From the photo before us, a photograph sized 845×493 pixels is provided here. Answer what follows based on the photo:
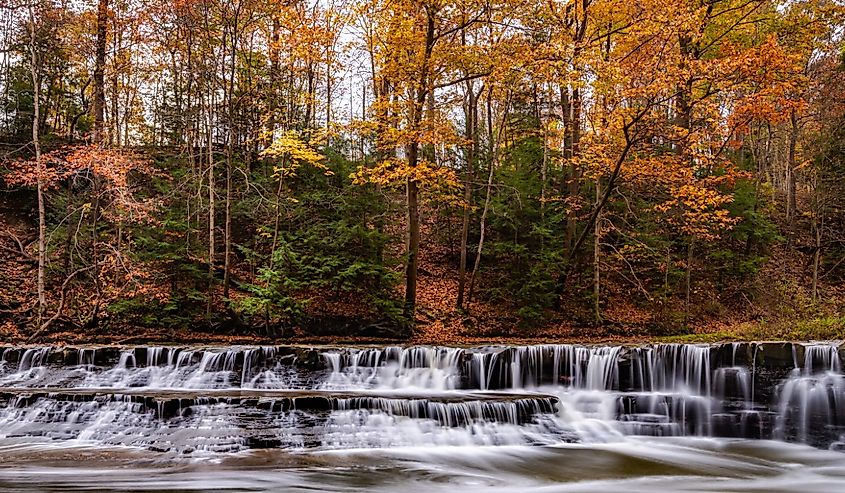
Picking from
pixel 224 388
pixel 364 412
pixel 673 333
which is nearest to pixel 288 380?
pixel 224 388

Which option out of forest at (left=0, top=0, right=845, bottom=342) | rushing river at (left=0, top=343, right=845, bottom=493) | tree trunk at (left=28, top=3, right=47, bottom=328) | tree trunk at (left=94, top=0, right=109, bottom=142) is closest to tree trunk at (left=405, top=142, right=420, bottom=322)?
forest at (left=0, top=0, right=845, bottom=342)

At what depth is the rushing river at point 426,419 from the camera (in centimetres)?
710

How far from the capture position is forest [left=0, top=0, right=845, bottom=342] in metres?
13.4

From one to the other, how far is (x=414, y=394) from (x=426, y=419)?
3.86 ft

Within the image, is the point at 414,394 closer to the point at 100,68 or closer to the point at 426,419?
the point at 426,419

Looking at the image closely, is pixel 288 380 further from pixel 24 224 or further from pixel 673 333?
pixel 24 224

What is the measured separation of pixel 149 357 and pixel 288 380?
2.79 m

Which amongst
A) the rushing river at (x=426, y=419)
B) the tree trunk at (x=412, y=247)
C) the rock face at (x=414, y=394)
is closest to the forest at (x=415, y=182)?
the tree trunk at (x=412, y=247)

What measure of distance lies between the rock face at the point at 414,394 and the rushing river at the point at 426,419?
2 cm

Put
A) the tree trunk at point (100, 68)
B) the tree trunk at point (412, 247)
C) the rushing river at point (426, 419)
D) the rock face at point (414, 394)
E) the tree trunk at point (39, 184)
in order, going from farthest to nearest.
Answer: the tree trunk at point (412, 247), the tree trunk at point (100, 68), the tree trunk at point (39, 184), the rock face at point (414, 394), the rushing river at point (426, 419)

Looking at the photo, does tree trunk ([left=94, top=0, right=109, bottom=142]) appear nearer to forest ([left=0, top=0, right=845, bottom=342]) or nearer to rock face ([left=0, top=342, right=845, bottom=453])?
forest ([left=0, top=0, right=845, bottom=342])

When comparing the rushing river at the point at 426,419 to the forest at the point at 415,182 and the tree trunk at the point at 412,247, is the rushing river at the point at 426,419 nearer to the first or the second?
the forest at the point at 415,182

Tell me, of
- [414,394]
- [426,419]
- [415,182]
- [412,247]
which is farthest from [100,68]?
[426,419]

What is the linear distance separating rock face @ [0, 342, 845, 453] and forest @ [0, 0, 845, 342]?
7.53ft
